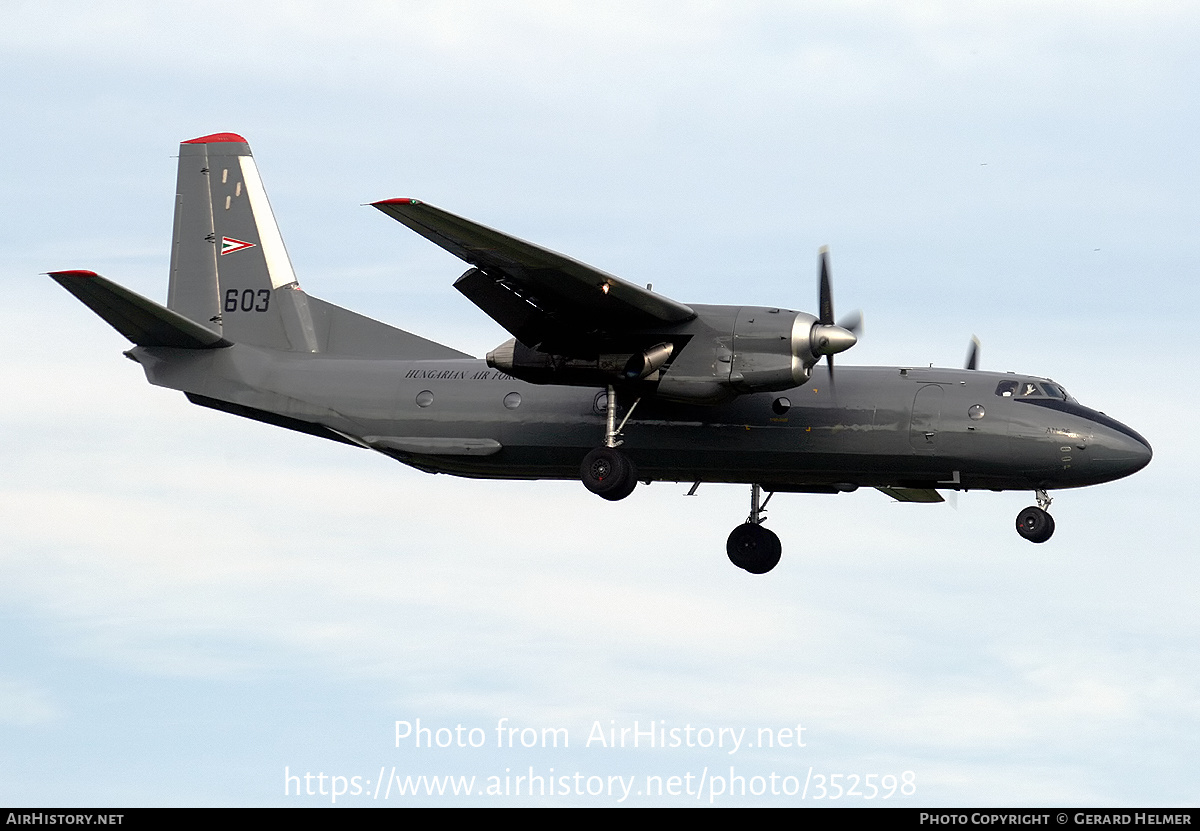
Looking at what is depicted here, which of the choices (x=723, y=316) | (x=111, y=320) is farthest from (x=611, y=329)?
(x=111, y=320)

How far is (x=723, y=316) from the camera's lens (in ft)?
85.1

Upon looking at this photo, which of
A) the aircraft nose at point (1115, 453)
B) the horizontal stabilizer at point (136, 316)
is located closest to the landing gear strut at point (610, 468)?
the aircraft nose at point (1115, 453)

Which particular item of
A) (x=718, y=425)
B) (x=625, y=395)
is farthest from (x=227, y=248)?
(x=718, y=425)

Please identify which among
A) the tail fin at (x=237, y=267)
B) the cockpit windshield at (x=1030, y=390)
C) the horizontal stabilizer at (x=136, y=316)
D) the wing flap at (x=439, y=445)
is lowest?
the wing flap at (x=439, y=445)

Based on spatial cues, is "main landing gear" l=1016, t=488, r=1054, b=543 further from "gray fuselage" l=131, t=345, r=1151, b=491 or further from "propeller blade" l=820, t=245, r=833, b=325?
"propeller blade" l=820, t=245, r=833, b=325

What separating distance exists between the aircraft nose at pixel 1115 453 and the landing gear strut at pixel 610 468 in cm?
718

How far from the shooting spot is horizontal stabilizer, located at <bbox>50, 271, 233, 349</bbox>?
27203 mm

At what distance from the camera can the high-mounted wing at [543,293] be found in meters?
24.0

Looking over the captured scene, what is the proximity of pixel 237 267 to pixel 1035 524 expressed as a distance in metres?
15.5

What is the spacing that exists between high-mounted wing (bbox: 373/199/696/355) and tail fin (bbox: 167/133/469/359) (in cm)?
454

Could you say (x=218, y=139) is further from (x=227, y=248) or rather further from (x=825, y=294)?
(x=825, y=294)

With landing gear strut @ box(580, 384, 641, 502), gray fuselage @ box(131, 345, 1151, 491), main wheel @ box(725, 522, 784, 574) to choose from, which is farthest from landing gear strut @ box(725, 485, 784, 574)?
landing gear strut @ box(580, 384, 641, 502)

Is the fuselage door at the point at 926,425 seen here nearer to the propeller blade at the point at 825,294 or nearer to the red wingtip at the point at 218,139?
the propeller blade at the point at 825,294
